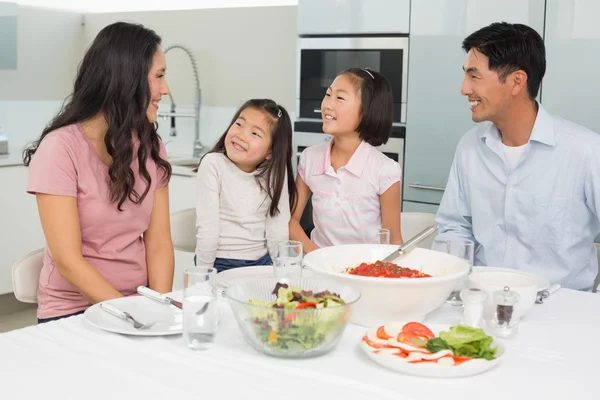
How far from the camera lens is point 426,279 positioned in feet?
4.78

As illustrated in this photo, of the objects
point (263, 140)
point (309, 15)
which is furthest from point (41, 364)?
point (309, 15)

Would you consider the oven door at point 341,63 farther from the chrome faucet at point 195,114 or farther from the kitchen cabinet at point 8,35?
the kitchen cabinet at point 8,35

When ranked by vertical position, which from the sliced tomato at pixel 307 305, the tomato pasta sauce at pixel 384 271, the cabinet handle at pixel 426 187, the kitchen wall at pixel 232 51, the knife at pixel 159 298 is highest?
the kitchen wall at pixel 232 51

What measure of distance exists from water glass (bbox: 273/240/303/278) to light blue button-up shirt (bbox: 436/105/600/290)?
2.89 ft

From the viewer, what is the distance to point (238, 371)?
50.2 inches

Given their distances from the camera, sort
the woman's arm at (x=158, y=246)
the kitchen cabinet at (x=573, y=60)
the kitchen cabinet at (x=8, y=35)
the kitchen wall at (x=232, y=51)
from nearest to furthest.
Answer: the woman's arm at (x=158, y=246) < the kitchen cabinet at (x=573, y=60) < the kitchen wall at (x=232, y=51) < the kitchen cabinet at (x=8, y=35)

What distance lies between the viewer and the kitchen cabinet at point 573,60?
300 cm

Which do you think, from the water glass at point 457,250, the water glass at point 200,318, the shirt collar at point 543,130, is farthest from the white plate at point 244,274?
the shirt collar at point 543,130

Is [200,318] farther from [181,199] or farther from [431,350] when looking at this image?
[181,199]

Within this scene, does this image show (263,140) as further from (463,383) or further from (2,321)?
(2,321)

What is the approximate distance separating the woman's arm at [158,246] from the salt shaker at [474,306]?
99 cm

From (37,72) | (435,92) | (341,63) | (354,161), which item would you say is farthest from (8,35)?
(354,161)

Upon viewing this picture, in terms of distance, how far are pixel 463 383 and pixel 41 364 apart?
691 millimetres

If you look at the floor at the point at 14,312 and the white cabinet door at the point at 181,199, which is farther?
the floor at the point at 14,312
